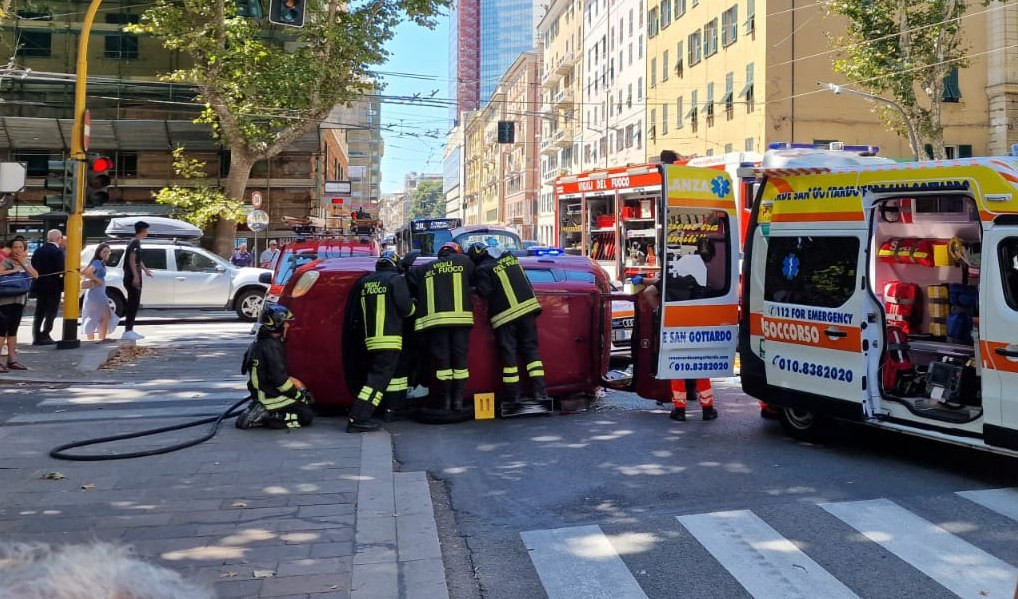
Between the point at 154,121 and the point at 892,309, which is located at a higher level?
the point at 154,121

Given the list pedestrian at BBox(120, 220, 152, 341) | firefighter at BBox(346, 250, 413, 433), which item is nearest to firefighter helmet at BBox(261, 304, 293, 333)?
firefighter at BBox(346, 250, 413, 433)

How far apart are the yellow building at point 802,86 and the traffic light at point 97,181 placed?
25.3 m

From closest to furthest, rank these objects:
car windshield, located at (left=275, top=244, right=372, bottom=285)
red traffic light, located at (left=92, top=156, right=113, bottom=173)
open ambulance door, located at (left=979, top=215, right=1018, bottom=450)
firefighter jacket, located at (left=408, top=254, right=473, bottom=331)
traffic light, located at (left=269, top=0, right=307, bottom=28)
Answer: open ambulance door, located at (left=979, top=215, right=1018, bottom=450), firefighter jacket, located at (left=408, top=254, right=473, bottom=331), traffic light, located at (left=269, top=0, right=307, bottom=28), red traffic light, located at (left=92, top=156, right=113, bottom=173), car windshield, located at (left=275, top=244, right=372, bottom=285)

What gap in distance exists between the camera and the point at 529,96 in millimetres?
86875

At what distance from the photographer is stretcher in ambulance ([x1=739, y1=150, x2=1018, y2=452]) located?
244 inches

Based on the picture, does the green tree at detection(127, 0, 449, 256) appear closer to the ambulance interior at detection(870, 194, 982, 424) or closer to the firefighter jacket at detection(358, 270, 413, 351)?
the firefighter jacket at detection(358, 270, 413, 351)

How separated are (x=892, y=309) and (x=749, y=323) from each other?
142 cm

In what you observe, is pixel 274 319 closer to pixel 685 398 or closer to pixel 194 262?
pixel 685 398

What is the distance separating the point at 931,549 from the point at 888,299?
3767mm

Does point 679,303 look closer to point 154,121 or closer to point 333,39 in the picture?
point 333,39

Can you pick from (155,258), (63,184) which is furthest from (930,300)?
(155,258)

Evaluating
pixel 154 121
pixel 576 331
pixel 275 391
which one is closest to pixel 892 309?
pixel 576 331

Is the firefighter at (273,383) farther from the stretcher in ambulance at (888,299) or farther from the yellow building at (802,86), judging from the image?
the yellow building at (802,86)

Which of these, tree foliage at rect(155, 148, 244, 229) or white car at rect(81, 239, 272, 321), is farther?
tree foliage at rect(155, 148, 244, 229)
